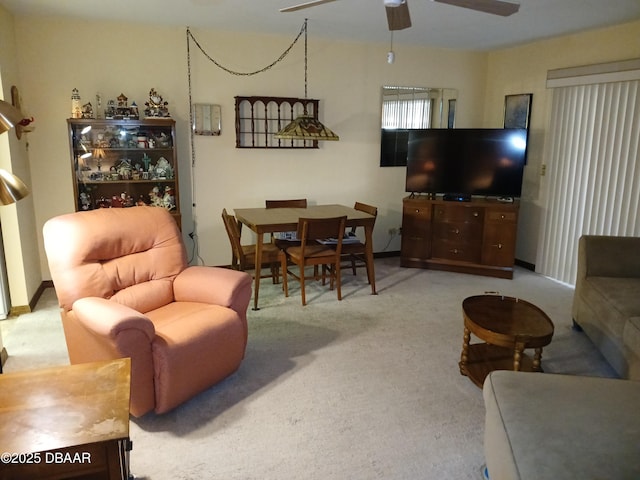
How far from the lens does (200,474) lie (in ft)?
6.67

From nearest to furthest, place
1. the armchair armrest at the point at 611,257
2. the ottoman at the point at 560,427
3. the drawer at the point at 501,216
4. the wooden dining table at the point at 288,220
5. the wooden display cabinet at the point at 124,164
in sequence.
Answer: the ottoman at the point at 560,427 < the armchair armrest at the point at 611,257 < the wooden dining table at the point at 288,220 < the wooden display cabinet at the point at 124,164 < the drawer at the point at 501,216

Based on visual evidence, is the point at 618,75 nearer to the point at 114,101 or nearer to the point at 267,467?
the point at 267,467

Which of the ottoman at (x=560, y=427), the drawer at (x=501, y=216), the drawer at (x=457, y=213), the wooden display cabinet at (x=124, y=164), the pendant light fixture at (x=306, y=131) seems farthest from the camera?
the drawer at (x=457, y=213)

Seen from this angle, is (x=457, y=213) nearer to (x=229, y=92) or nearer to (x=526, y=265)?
(x=526, y=265)

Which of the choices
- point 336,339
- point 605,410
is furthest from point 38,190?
point 605,410

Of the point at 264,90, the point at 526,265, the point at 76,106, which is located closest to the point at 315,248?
the point at 264,90

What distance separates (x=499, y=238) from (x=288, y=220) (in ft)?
7.61

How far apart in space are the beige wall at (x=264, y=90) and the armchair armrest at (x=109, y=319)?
2.57 m

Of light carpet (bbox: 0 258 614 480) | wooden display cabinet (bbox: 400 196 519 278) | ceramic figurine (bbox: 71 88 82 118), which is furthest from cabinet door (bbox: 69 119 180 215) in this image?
wooden display cabinet (bbox: 400 196 519 278)

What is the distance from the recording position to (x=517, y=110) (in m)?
5.37

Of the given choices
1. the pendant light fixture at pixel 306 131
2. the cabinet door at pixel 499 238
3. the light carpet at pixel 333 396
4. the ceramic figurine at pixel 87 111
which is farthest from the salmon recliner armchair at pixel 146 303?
the cabinet door at pixel 499 238

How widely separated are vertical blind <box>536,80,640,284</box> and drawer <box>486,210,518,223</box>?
0.54m

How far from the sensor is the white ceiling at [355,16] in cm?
373

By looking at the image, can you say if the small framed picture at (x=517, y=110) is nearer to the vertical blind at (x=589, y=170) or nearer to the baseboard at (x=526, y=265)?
the vertical blind at (x=589, y=170)
